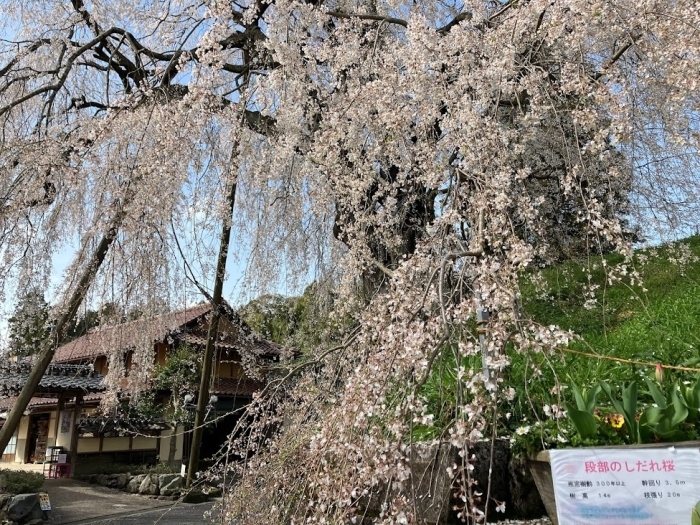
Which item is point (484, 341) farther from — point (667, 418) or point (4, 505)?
point (4, 505)

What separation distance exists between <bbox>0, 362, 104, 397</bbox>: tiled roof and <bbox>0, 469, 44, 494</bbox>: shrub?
149cm

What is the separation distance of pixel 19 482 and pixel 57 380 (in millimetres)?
3336

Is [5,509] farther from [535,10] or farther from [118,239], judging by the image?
[535,10]

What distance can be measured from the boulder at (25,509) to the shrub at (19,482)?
2.84ft

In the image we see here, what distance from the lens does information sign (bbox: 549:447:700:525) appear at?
1.77 metres

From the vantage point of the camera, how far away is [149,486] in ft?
36.4

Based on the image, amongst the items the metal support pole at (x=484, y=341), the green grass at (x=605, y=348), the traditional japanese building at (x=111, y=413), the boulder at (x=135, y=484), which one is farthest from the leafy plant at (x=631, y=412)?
the boulder at (x=135, y=484)

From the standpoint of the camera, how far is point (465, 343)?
2.29 metres

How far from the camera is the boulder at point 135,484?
11250mm

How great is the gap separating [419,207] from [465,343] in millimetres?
3466

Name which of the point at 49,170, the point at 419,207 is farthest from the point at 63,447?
the point at 419,207

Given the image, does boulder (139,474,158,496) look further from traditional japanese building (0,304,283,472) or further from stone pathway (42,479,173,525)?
traditional japanese building (0,304,283,472)

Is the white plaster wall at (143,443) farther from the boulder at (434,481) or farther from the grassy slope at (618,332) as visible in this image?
the boulder at (434,481)

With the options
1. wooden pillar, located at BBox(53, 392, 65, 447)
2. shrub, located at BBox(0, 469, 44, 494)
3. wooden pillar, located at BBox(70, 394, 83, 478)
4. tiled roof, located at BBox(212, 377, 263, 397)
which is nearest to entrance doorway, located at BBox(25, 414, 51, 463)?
wooden pillar, located at BBox(53, 392, 65, 447)
